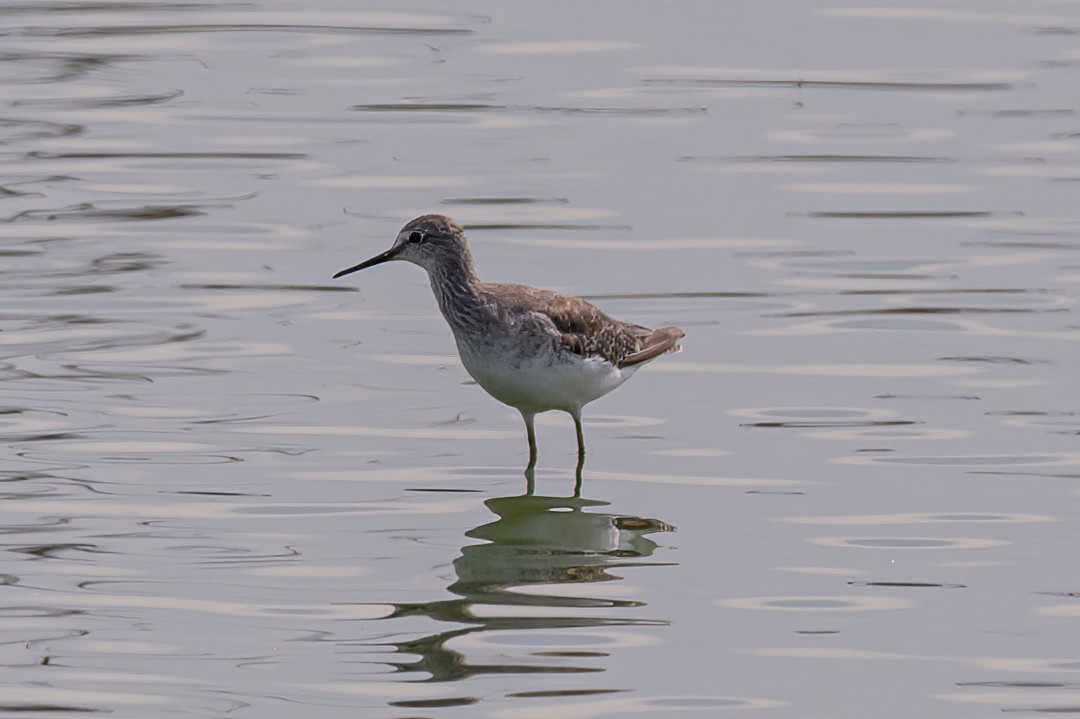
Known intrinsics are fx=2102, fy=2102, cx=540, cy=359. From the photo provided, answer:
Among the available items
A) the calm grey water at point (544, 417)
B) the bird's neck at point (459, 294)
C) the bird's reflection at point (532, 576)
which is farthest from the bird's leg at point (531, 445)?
the bird's neck at point (459, 294)

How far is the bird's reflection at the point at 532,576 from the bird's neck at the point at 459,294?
1.13 metres

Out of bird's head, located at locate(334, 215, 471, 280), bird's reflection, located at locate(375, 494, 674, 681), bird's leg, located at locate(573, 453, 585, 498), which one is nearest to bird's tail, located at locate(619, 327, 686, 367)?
bird's leg, located at locate(573, 453, 585, 498)

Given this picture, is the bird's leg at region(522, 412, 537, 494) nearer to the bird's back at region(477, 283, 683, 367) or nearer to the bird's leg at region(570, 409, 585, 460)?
the bird's leg at region(570, 409, 585, 460)

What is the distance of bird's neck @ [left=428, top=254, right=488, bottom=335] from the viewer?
12030 mm

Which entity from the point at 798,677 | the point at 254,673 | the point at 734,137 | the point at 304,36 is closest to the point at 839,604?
the point at 798,677

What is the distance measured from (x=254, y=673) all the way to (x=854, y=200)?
33.2 feet

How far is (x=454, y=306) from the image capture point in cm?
1218

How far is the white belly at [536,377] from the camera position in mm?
11836

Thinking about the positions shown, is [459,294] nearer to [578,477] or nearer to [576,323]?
[576,323]

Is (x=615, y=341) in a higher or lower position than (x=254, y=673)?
higher

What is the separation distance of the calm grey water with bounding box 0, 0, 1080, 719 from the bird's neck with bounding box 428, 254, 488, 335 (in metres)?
0.81

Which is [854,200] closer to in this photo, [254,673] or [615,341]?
[615,341]

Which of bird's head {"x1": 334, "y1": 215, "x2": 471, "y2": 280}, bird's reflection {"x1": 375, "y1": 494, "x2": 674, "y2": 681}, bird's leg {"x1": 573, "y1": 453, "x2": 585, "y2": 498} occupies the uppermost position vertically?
bird's head {"x1": 334, "y1": 215, "x2": 471, "y2": 280}

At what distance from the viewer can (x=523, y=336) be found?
38.9ft
